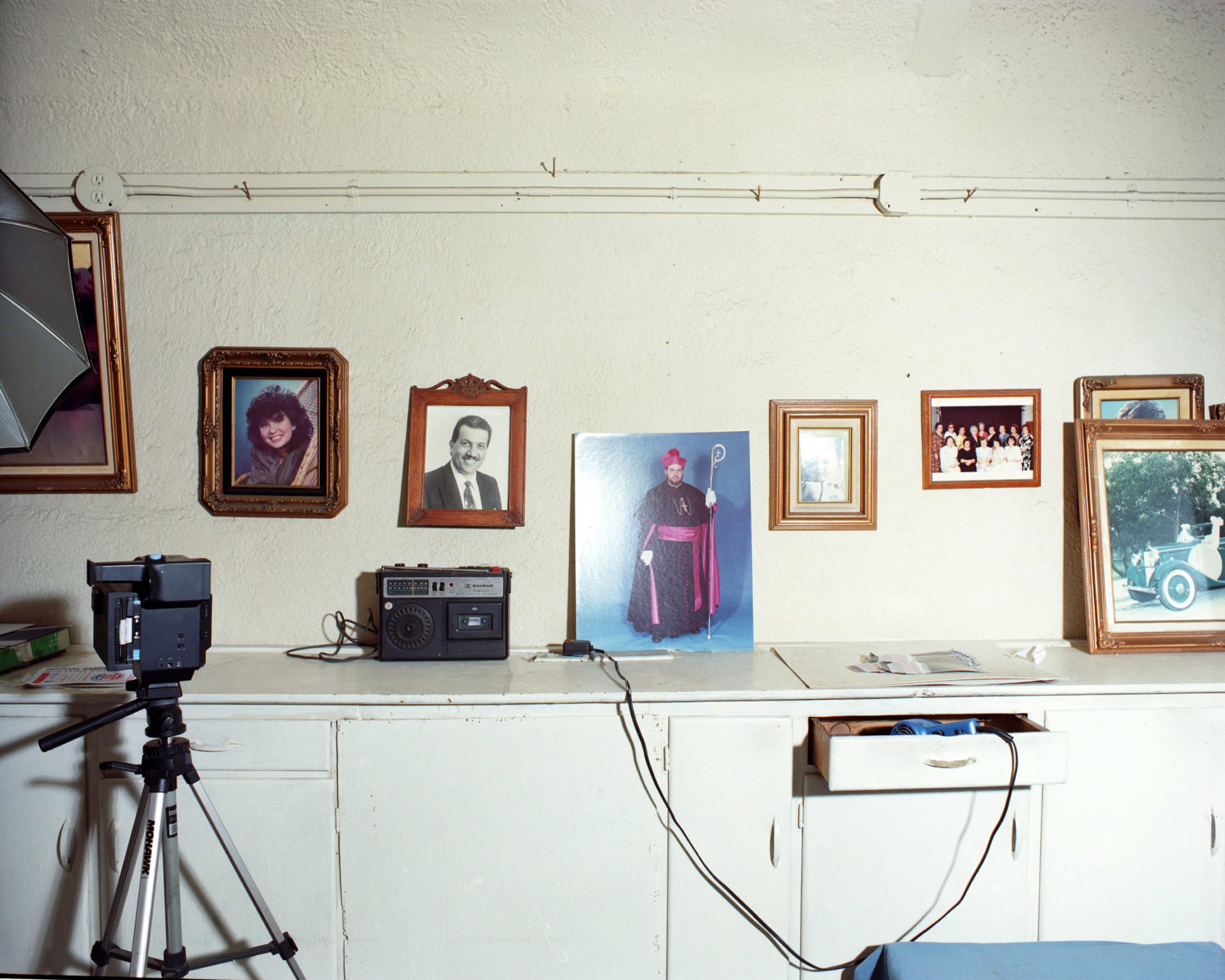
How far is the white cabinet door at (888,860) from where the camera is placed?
155 centimetres

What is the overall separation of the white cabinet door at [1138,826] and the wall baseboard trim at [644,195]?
58.2 inches

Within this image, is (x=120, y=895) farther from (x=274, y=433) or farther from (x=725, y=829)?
(x=725, y=829)

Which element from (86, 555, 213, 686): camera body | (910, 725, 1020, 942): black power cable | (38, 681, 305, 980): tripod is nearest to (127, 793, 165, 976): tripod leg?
(38, 681, 305, 980): tripod

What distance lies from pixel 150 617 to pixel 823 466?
1.74 metres

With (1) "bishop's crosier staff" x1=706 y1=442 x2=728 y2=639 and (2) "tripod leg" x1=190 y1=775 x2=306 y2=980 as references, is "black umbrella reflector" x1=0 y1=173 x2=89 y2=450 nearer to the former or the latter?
(2) "tripod leg" x1=190 y1=775 x2=306 y2=980

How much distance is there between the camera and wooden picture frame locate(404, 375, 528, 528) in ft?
6.34

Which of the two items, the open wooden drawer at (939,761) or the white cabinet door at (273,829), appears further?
the white cabinet door at (273,829)

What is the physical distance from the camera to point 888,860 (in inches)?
61.1

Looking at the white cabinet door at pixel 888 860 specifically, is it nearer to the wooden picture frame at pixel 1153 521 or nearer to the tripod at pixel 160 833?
the wooden picture frame at pixel 1153 521

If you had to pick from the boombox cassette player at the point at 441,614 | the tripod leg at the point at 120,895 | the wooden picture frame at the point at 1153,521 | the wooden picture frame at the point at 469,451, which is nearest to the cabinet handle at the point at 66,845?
the tripod leg at the point at 120,895

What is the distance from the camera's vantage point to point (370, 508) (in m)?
1.95

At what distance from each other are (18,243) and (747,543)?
1940mm

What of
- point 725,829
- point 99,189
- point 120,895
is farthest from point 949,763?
point 99,189

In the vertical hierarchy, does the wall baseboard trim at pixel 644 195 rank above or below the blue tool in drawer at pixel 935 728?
above
